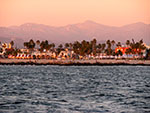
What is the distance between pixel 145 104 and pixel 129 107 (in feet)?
8.23

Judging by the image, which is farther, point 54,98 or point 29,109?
point 54,98

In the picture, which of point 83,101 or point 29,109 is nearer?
point 29,109

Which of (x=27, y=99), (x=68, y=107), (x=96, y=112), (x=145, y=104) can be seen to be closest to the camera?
(x=96, y=112)

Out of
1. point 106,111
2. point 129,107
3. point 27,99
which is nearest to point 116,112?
point 106,111

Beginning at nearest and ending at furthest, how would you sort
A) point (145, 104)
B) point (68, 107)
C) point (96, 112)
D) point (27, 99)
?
point (96, 112)
point (68, 107)
point (145, 104)
point (27, 99)

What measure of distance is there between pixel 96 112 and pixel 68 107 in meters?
3.43

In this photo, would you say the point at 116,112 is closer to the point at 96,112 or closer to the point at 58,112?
the point at 96,112

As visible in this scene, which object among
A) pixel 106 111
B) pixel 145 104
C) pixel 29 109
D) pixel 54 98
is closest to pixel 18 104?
pixel 29 109

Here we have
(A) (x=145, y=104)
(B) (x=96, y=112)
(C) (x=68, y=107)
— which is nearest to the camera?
(B) (x=96, y=112)

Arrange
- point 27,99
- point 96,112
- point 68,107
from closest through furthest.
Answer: point 96,112 < point 68,107 < point 27,99

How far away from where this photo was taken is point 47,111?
99.6 feet

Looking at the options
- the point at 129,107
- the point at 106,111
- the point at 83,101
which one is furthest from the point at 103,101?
the point at 106,111

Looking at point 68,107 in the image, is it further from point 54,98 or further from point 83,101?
point 54,98

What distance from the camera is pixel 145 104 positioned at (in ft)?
114
